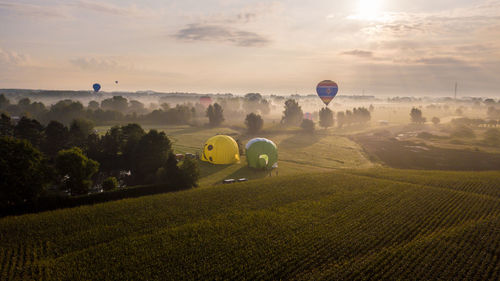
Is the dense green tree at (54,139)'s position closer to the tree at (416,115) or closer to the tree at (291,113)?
the tree at (291,113)

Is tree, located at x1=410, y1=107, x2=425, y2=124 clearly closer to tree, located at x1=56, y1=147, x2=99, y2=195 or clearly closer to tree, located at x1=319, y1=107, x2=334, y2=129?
tree, located at x1=319, y1=107, x2=334, y2=129

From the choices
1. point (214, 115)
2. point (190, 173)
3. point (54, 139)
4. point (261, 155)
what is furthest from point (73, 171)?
point (214, 115)

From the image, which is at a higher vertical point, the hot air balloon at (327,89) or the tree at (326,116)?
the hot air balloon at (327,89)

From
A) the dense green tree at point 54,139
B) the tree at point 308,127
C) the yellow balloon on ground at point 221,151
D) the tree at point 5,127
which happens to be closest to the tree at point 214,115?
A: the tree at point 308,127

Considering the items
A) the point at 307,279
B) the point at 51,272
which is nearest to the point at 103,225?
the point at 51,272

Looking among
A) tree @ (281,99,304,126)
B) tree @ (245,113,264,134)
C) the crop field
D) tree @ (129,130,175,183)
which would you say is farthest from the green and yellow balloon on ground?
tree @ (281,99,304,126)
